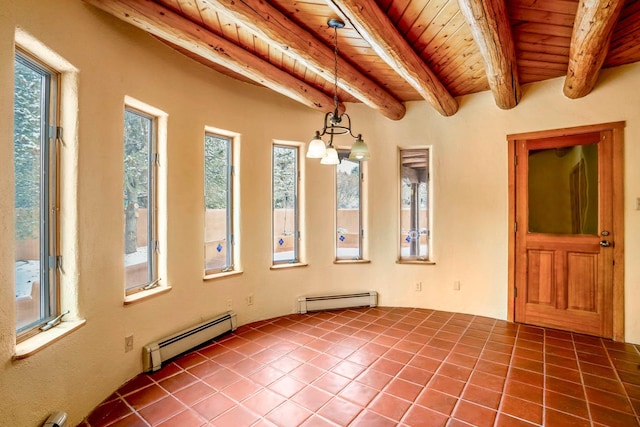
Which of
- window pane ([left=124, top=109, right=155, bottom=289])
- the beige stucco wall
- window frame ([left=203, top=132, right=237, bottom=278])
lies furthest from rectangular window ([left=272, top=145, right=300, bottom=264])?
window pane ([left=124, top=109, right=155, bottom=289])

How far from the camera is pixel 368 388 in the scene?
7.54 ft

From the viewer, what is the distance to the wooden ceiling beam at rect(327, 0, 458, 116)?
200 centimetres

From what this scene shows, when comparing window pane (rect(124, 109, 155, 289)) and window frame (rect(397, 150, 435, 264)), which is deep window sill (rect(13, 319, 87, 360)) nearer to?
window pane (rect(124, 109, 155, 289))

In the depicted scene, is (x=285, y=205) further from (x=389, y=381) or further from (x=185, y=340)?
(x=389, y=381)

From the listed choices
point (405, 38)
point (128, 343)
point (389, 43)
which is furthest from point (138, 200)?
point (405, 38)

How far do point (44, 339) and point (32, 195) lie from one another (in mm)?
816

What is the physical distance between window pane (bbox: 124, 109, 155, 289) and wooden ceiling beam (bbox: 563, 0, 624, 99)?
335 cm

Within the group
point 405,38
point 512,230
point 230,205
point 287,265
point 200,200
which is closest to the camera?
point 405,38

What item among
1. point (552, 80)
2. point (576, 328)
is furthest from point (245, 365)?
point (552, 80)

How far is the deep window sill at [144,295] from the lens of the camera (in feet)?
7.82

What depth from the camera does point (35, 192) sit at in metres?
1.81

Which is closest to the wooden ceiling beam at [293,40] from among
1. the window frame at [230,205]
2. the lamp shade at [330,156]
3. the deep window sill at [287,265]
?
the lamp shade at [330,156]

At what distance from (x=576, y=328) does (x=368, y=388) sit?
8.59 ft

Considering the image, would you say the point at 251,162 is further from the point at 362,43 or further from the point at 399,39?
the point at 399,39
